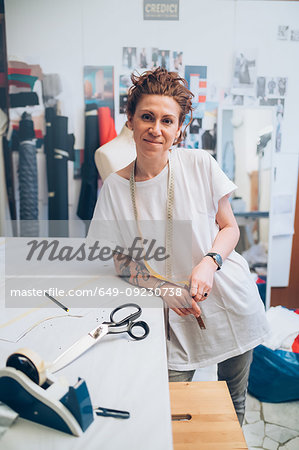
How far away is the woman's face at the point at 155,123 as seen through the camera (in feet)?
3.30

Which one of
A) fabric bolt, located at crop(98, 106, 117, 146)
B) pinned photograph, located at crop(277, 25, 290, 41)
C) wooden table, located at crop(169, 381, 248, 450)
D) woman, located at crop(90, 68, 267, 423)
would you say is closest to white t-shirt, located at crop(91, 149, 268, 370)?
woman, located at crop(90, 68, 267, 423)

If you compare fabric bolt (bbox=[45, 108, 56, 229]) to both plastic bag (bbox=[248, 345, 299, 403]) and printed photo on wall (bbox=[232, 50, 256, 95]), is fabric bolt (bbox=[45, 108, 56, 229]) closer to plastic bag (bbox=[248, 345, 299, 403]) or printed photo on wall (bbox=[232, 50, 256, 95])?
printed photo on wall (bbox=[232, 50, 256, 95])

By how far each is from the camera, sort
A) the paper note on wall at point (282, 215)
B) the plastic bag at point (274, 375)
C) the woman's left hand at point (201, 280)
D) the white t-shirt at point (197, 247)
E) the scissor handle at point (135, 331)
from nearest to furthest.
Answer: the scissor handle at point (135, 331), the woman's left hand at point (201, 280), the white t-shirt at point (197, 247), the plastic bag at point (274, 375), the paper note on wall at point (282, 215)

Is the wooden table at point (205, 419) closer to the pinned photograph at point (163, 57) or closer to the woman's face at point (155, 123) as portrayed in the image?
the woman's face at point (155, 123)

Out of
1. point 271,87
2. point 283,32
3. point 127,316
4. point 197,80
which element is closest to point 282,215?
point 271,87

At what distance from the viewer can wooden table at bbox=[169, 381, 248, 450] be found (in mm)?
761

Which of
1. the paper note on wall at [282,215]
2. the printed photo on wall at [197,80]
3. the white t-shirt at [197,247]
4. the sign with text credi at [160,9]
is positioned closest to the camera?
the white t-shirt at [197,247]

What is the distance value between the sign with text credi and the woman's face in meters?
1.50

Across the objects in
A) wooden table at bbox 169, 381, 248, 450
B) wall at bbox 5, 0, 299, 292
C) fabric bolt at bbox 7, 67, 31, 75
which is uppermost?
wall at bbox 5, 0, 299, 292

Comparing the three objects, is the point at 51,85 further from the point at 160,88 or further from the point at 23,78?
the point at 160,88

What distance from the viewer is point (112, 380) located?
67 centimetres

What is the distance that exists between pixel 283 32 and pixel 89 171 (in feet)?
5.33

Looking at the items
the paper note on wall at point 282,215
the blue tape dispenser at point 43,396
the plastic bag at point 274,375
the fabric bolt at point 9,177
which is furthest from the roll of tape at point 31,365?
the paper note on wall at point 282,215

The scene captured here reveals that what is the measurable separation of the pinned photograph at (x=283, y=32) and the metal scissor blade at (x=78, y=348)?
2.34m
